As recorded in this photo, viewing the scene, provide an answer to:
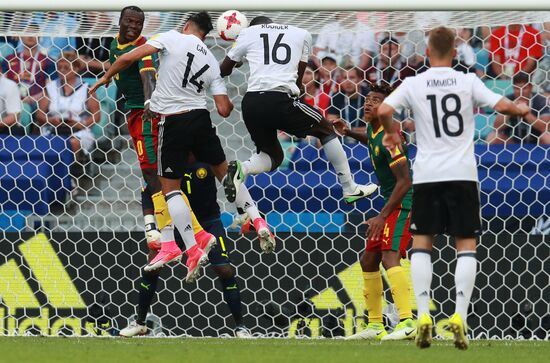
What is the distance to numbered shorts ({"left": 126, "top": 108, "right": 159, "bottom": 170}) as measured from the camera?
932cm

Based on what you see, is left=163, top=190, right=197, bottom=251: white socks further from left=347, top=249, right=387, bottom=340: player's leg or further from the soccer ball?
the soccer ball

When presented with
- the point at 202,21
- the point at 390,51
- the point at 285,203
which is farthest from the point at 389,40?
the point at 202,21

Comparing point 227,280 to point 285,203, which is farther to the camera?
point 285,203

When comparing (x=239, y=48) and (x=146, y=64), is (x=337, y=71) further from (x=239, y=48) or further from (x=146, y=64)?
(x=146, y=64)

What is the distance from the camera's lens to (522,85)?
1062cm

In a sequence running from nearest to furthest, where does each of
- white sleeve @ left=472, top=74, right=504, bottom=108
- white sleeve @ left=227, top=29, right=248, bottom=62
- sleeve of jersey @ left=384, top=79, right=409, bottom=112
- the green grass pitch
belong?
the green grass pitch
white sleeve @ left=472, top=74, right=504, bottom=108
sleeve of jersey @ left=384, top=79, right=409, bottom=112
white sleeve @ left=227, top=29, right=248, bottom=62

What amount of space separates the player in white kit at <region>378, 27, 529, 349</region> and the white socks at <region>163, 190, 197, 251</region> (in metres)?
2.23

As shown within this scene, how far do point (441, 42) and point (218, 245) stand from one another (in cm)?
285

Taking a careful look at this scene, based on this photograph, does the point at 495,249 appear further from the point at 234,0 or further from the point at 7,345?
the point at 7,345

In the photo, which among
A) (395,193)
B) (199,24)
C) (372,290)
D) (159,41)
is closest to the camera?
(395,193)

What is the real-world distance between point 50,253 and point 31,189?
87 cm

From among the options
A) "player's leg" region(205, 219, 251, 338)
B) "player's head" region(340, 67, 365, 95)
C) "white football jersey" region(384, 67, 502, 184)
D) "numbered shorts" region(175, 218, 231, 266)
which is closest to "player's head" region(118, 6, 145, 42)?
"numbered shorts" region(175, 218, 231, 266)

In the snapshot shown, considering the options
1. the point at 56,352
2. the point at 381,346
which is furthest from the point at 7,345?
the point at 381,346

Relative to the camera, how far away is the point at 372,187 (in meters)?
9.43
